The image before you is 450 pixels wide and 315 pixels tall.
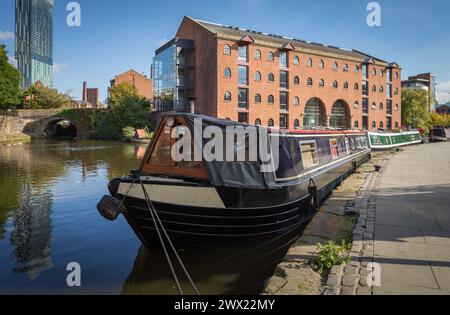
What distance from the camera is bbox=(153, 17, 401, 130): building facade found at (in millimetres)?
38750

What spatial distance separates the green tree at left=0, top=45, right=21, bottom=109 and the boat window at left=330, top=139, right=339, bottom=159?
149 ft

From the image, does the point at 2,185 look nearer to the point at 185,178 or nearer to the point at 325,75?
the point at 185,178

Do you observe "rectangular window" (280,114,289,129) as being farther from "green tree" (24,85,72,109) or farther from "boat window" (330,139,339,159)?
"green tree" (24,85,72,109)

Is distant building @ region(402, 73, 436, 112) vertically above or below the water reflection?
above

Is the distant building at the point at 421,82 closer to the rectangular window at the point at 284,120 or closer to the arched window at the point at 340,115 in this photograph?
the arched window at the point at 340,115

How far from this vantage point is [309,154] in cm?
930

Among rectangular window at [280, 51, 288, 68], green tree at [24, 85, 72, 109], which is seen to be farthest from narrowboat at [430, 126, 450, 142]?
green tree at [24, 85, 72, 109]

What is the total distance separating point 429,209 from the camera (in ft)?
24.3

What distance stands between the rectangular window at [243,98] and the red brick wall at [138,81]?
33563mm

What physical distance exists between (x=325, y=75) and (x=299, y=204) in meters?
41.6

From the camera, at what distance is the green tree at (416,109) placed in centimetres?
5500

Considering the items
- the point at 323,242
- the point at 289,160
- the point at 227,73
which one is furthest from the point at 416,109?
the point at 323,242

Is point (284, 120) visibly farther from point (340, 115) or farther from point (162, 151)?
point (162, 151)

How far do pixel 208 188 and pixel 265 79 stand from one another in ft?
120
